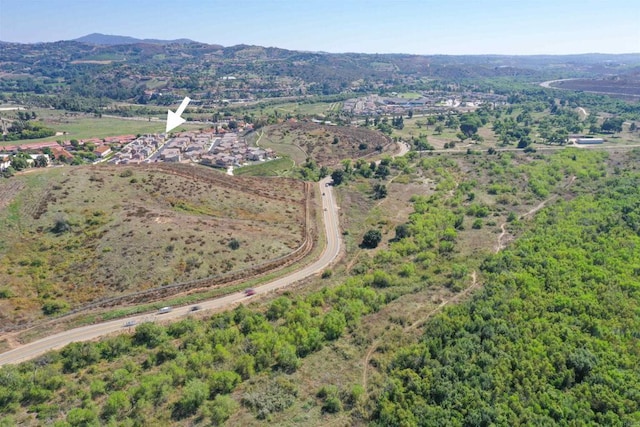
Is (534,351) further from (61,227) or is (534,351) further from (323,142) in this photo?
(323,142)

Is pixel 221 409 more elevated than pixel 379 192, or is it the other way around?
pixel 379 192

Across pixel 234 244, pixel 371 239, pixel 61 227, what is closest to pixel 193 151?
pixel 61 227

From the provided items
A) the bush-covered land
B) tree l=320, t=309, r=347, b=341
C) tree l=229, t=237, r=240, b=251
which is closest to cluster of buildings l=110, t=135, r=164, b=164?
tree l=229, t=237, r=240, b=251

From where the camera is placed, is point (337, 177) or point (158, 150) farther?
point (158, 150)

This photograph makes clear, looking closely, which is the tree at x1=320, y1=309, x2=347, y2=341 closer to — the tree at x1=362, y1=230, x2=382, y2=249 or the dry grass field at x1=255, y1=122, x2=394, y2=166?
the tree at x1=362, y1=230, x2=382, y2=249

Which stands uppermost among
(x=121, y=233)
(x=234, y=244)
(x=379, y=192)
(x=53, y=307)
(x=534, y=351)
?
(x=121, y=233)

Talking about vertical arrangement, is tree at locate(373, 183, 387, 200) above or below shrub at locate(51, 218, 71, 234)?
below

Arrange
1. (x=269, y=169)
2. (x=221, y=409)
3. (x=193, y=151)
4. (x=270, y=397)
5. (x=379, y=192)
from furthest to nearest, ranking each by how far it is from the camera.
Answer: (x=193, y=151) < (x=269, y=169) < (x=379, y=192) < (x=270, y=397) < (x=221, y=409)

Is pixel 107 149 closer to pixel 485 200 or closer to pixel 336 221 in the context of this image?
pixel 336 221
